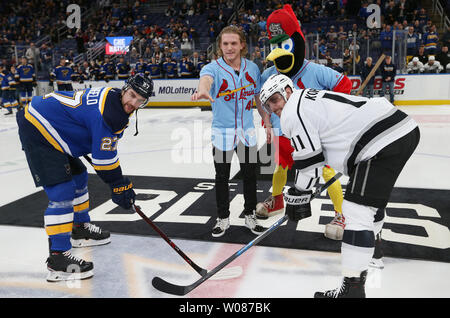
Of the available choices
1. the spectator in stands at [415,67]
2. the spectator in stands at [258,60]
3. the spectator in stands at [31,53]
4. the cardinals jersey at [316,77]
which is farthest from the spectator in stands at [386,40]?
the spectator in stands at [31,53]

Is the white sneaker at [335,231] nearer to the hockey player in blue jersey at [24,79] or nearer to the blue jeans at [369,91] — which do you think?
the blue jeans at [369,91]

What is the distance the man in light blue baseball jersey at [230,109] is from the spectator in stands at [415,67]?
9596mm

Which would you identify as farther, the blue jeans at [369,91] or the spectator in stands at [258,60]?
the spectator in stands at [258,60]

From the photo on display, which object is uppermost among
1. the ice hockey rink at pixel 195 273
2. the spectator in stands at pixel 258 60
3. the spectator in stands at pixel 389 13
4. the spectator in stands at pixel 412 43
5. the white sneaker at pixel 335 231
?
the spectator in stands at pixel 389 13

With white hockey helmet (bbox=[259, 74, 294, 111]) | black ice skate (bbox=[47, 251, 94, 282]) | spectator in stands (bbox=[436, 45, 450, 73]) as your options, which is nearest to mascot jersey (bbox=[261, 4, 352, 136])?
white hockey helmet (bbox=[259, 74, 294, 111])

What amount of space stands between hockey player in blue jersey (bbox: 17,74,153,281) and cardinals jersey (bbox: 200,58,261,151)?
75 centimetres

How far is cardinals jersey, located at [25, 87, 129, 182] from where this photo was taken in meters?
2.21

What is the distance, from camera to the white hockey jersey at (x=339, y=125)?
1907mm

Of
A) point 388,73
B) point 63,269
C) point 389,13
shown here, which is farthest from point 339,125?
point 389,13

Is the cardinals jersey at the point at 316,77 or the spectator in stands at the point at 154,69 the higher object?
the spectator in stands at the point at 154,69

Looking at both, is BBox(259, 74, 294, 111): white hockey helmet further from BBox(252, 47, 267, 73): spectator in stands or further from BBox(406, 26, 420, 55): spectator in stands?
BBox(406, 26, 420, 55): spectator in stands
